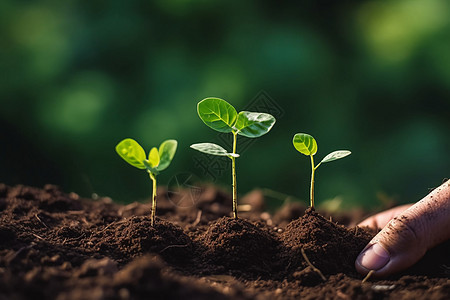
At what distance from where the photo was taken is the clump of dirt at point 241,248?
106 centimetres

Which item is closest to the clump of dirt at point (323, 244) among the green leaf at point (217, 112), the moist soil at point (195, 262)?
the moist soil at point (195, 262)

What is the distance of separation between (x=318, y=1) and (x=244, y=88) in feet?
2.84

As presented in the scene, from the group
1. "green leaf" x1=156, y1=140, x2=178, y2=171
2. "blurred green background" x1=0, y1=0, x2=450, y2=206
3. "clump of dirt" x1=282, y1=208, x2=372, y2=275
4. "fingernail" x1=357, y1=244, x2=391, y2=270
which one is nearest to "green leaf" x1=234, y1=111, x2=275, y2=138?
"green leaf" x1=156, y1=140, x2=178, y2=171

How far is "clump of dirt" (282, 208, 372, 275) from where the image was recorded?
3.43ft

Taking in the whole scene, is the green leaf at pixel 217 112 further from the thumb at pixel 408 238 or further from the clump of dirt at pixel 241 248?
the thumb at pixel 408 238

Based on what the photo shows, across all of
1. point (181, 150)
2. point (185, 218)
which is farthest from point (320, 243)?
point (181, 150)

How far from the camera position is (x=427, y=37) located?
3.06 meters

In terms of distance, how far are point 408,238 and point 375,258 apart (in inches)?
3.8

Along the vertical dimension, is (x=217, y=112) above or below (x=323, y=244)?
above

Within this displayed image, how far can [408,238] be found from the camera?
1043 mm

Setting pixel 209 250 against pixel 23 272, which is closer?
pixel 23 272

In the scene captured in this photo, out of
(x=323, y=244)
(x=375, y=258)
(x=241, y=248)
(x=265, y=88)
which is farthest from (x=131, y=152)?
(x=265, y=88)

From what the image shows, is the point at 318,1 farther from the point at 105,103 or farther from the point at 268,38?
the point at 105,103

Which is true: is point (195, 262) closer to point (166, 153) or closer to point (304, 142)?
point (166, 153)
